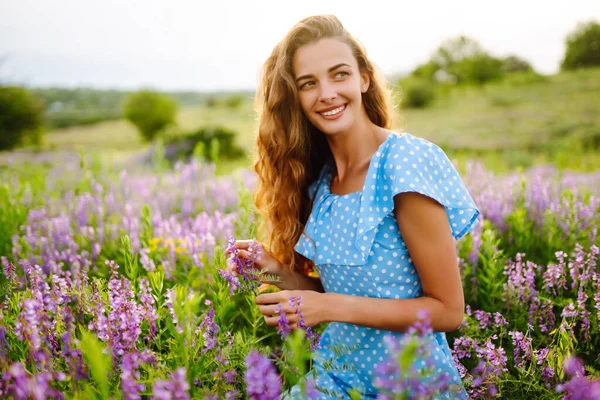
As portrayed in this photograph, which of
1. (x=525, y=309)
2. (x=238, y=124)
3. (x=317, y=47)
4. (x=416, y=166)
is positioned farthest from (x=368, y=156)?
(x=238, y=124)

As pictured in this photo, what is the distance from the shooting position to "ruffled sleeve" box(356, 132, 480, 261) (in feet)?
6.79

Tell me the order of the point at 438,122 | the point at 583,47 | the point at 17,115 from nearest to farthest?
1. the point at 17,115
2. the point at 438,122
3. the point at 583,47

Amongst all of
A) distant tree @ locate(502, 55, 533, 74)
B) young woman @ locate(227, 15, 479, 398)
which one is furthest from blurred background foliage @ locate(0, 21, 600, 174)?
distant tree @ locate(502, 55, 533, 74)

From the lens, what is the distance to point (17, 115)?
1631 cm

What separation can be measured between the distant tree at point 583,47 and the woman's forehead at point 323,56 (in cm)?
2538

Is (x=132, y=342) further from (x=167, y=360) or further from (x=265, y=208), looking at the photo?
(x=265, y=208)

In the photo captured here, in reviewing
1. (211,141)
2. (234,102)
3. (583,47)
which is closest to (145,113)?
(234,102)

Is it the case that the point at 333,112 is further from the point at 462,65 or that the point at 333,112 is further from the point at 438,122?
the point at 462,65

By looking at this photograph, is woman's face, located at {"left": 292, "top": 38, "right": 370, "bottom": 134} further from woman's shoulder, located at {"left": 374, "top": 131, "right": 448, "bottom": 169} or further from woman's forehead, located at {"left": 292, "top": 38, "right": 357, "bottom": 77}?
woman's shoulder, located at {"left": 374, "top": 131, "right": 448, "bottom": 169}

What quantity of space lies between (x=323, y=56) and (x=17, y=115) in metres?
17.2

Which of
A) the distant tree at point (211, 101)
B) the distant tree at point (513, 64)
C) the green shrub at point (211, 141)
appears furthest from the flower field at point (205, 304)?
the distant tree at point (513, 64)

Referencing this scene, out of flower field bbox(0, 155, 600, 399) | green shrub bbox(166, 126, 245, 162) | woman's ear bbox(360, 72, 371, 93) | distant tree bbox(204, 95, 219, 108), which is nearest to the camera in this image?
flower field bbox(0, 155, 600, 399)

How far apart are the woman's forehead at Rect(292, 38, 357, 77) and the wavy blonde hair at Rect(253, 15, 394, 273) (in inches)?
7.1

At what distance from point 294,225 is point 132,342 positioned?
1290mm
